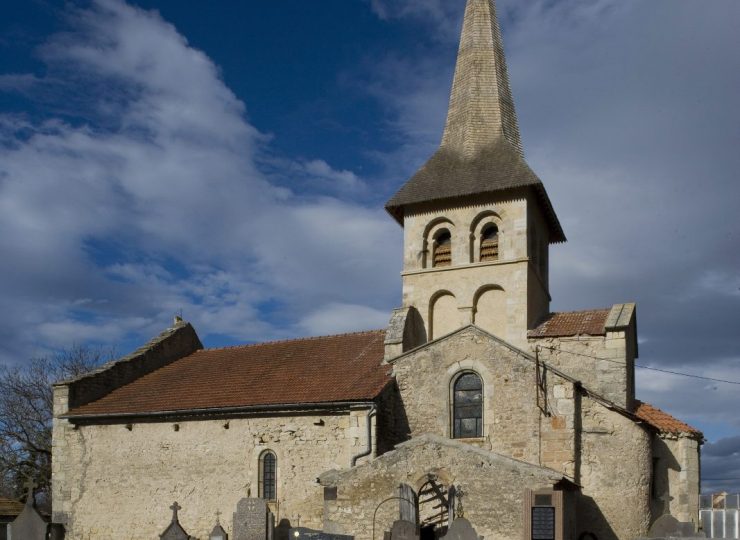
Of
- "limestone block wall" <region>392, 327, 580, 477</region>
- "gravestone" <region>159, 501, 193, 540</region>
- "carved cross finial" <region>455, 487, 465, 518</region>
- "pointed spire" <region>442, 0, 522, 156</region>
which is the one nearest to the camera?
"carved cross finial" <region>455, 487, 465, 518</region>

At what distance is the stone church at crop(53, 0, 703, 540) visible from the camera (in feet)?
61.4

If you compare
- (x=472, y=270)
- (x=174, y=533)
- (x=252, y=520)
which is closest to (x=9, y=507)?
(x=174, y=533)

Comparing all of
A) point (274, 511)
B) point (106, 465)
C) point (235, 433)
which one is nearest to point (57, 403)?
point (106, 465)

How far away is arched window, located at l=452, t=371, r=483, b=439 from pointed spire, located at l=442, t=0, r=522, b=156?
8.14 metres

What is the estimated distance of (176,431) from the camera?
78.0 feet

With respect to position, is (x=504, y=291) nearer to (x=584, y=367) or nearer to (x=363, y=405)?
(x=584, y=367)

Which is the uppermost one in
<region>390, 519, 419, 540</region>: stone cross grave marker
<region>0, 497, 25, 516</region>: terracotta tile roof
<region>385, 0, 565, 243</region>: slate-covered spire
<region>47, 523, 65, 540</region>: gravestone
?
<region>385, 0, 565, 243</region>: slate-covered spire

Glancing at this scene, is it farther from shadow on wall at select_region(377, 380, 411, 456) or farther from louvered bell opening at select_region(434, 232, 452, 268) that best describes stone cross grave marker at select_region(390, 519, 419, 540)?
louvered bell opening at select_region(434, 232, 452, 268)

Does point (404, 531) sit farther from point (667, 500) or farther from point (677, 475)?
point (677, 475)

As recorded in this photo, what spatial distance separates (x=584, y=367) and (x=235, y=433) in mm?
9868

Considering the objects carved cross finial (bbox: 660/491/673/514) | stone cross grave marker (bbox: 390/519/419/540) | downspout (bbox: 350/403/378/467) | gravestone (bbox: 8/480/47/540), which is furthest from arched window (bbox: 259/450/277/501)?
carved cross finial (bbox: 660/491/673/514)

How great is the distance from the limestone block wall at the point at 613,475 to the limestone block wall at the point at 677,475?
2.87ft

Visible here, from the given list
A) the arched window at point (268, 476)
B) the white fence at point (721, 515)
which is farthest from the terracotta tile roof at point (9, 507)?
the white fence at point (721, 515)

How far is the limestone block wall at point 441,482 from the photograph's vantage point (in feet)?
57.1
